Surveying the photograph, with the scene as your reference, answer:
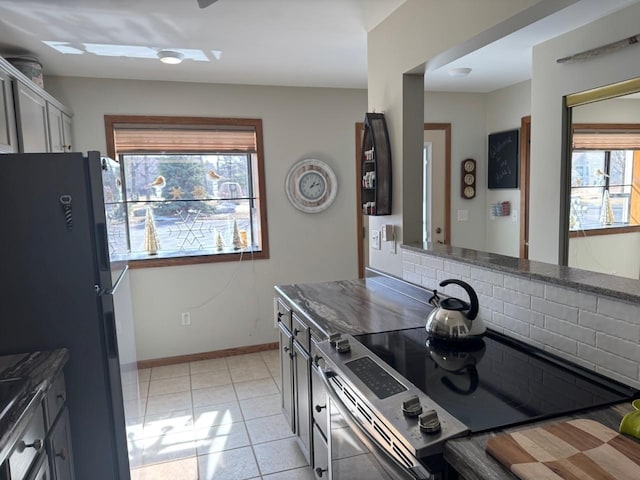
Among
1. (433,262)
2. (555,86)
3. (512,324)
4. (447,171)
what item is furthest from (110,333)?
(447,171)

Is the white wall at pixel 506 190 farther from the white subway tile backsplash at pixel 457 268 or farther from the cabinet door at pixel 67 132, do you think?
the cabinet door at pixel 67 132

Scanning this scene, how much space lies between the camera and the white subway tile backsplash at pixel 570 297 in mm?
1376

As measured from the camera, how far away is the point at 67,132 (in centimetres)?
342

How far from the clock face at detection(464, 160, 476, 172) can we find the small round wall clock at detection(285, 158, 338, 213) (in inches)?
53.5

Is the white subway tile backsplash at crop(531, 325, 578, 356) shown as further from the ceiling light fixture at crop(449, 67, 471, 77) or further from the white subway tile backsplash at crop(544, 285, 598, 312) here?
the ceiling light fixture at crop(449, 67, 471, 77)

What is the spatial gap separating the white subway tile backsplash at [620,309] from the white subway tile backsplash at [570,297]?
3cm

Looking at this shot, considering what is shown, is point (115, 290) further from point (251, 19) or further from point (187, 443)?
point (251, 19)

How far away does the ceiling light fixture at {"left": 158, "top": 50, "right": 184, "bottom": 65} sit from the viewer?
2910 mm

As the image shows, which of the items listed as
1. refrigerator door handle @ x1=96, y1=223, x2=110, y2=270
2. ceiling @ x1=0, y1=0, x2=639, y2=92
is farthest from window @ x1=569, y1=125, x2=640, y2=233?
refrigerator door handle @ x1=96, y1=223, x2=110, y2=270

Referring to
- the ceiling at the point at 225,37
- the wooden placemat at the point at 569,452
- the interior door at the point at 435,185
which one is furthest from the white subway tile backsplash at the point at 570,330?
the interior door at the point at 435,185

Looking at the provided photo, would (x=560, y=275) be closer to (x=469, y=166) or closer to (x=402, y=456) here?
(x=402, y=456)

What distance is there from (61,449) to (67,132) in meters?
2.52

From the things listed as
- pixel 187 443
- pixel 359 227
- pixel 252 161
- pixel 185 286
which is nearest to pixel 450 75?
pixel 359 227

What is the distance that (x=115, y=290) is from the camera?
2008 millimetres
